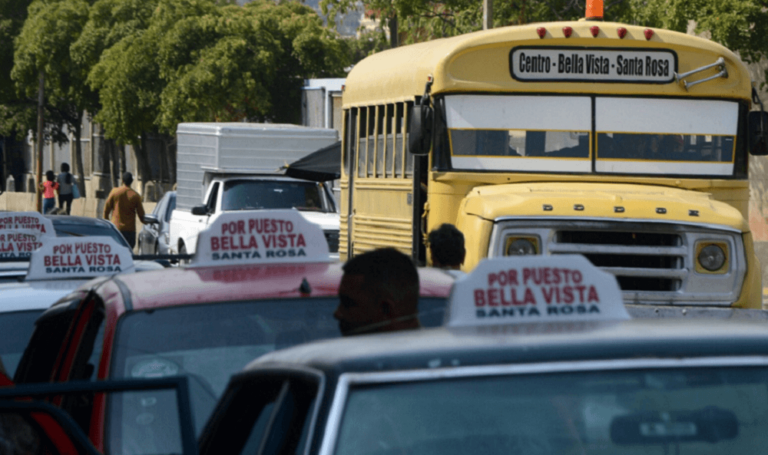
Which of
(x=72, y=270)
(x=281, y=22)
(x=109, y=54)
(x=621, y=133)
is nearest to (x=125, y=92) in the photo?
(x=109, y=54)

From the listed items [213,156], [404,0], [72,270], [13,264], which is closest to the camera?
[72,270]

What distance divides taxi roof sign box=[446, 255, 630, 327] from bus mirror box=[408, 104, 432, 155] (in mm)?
6740

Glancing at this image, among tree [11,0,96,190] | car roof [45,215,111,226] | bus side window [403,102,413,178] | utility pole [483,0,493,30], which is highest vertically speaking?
tree [11,0,96,190]

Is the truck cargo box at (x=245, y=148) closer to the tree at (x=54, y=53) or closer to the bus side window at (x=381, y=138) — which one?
the bus side window at (x=381, y=138)

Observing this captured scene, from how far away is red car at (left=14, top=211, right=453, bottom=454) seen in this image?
387 centimetres

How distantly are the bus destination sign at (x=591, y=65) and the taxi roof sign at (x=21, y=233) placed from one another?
155 inches

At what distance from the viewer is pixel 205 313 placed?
4.03 metres

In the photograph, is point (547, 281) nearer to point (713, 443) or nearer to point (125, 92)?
point (713, 443)

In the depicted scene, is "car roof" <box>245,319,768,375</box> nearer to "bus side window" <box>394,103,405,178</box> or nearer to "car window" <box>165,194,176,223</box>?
"bus side window" <box>394,103,405,178</box>

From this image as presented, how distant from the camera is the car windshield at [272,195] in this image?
17.7 metres

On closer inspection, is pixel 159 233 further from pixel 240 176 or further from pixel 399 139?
pixel 399 139

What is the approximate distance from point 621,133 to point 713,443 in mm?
7746

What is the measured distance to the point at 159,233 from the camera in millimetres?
22016

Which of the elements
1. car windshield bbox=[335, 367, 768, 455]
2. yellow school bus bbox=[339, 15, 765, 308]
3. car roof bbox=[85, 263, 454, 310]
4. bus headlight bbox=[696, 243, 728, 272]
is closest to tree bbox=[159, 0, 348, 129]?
yellow school bus bbox=[339, 15, 765, 308]
